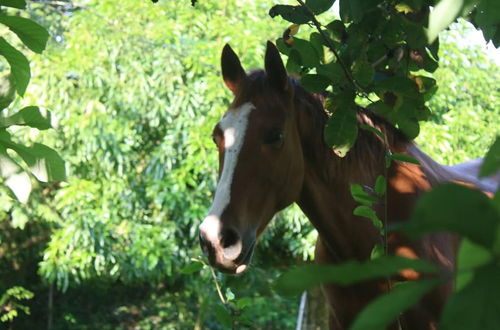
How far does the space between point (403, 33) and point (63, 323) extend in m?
9.38

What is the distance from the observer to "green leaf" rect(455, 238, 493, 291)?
0.33m

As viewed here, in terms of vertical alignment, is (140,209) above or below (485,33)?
below

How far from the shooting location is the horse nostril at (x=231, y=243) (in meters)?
1.97

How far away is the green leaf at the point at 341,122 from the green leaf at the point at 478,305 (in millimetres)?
837

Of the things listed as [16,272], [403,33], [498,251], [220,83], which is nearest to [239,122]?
[403,33]

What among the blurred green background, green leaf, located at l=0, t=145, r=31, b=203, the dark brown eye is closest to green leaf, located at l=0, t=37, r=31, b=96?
green leaf, located at l=0, t=145, r=31, b=203

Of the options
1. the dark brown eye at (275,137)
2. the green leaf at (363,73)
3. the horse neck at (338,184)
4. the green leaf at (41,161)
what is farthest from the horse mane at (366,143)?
the green leaf at (41,161)

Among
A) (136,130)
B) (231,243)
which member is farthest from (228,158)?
(136,130)

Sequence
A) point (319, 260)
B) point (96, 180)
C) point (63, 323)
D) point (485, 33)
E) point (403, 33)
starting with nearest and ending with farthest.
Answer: point (485, 33)
point (403, 33)
point (319, 260)
point (96, 180)
point (63, 323)

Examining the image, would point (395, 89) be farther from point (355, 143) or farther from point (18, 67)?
point (355, 143)

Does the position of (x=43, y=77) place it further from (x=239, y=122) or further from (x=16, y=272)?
(x=239, y=122)

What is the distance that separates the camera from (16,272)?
30.0 feet

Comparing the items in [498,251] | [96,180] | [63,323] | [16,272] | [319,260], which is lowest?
[63,323]

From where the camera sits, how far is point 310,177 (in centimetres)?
227
